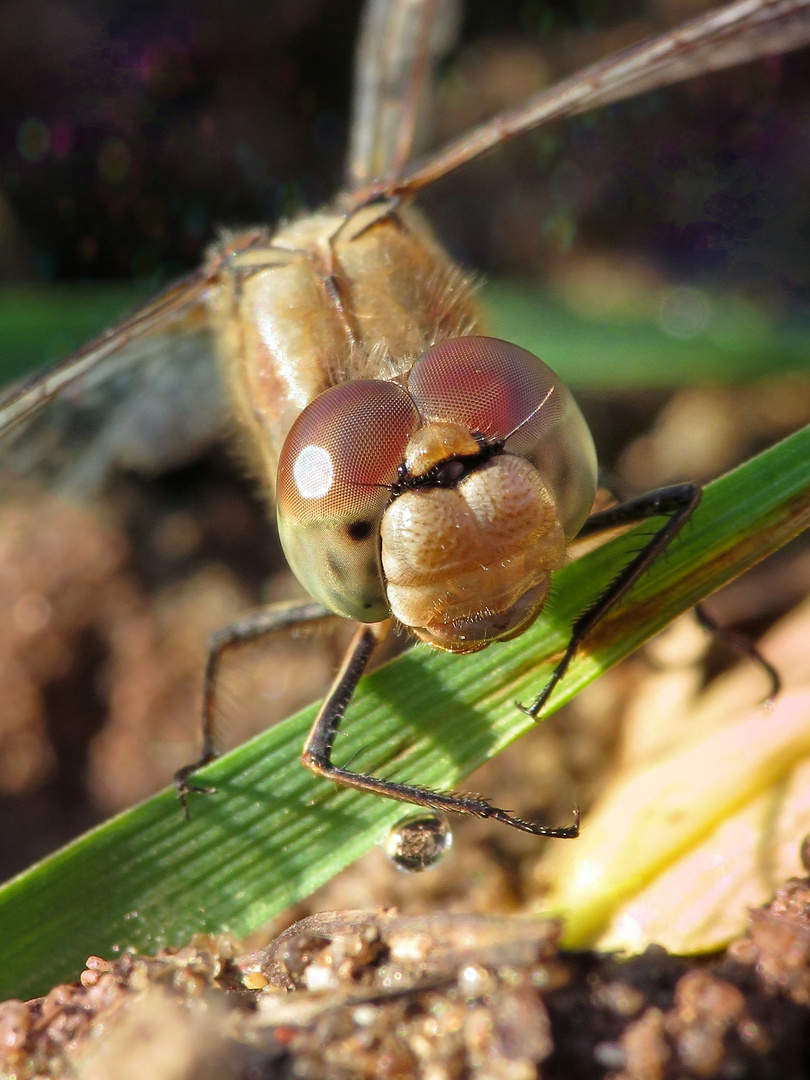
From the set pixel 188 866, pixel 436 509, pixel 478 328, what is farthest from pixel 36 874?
pixel 478 328

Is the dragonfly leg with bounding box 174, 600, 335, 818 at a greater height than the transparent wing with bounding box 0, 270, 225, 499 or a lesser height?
lesser

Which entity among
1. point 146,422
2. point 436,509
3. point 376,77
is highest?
point 376,77

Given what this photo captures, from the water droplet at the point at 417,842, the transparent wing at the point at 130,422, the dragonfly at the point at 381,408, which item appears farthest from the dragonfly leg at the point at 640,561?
the transparent wing at the point at 130,422

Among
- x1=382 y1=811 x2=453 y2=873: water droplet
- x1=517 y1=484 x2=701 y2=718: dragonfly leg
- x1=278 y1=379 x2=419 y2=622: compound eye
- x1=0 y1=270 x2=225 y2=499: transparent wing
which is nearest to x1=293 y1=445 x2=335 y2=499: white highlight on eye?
x1=278 y1=379 x2=419 y2=622: compound eye

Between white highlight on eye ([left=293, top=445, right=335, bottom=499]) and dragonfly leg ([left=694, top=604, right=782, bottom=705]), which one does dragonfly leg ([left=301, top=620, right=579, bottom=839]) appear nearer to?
white highlight on eye ([left=293, top=445, right=335, bottom=499])

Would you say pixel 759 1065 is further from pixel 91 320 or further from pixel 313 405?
pixel 91 320

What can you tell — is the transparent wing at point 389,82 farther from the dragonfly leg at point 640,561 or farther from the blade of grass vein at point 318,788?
the blade of grass vein at point 318,788
